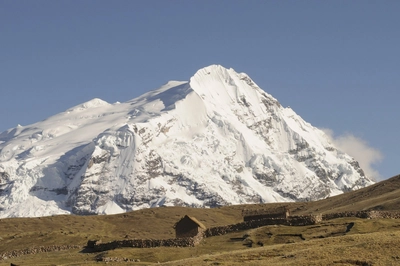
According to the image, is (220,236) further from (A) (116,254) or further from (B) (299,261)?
(B) (299,261)

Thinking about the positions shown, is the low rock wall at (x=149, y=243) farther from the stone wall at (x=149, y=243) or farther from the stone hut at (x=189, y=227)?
the stone hut at (x=189, y=227)

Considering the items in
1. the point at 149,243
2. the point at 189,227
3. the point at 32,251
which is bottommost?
the point at 149,243

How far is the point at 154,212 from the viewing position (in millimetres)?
176375

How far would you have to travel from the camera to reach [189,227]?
4146 inches

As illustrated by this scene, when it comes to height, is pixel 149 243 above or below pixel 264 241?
above

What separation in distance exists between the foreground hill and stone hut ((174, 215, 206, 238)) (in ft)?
26.8

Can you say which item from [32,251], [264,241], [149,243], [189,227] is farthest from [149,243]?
[32,251]

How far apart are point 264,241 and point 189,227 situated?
2249 centimetres

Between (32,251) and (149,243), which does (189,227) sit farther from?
(32,251)

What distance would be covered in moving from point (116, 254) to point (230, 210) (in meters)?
100

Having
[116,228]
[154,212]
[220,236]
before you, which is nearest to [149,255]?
[220,236]

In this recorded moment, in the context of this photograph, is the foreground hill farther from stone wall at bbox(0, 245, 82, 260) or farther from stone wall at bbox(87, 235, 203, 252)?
stone wall at bbox(87, 235, 203, 252)

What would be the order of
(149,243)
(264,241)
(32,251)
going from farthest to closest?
(32,251) < (149,243) < (264,241)

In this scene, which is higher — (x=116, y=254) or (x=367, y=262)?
(x=116, y=254)
